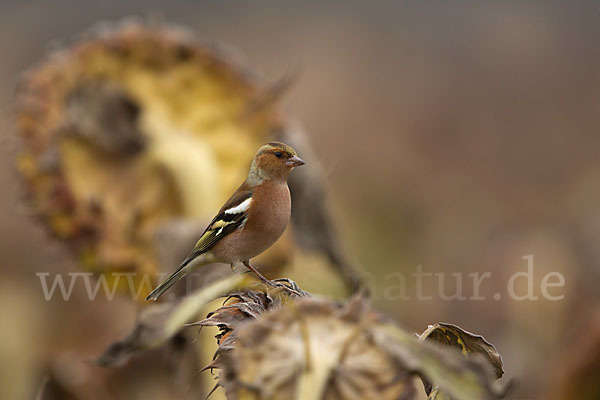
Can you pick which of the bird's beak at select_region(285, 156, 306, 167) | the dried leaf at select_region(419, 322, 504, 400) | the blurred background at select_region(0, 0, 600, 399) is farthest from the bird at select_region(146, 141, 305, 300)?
the blurred background at select_region(0, 0, 600, 399)

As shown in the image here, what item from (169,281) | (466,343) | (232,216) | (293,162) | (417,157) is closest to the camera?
(466,343)

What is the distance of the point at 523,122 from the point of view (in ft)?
62.3

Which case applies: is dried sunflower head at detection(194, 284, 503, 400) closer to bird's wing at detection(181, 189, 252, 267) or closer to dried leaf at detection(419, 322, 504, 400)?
dried leaf at detection(419, 322, 504, 400)

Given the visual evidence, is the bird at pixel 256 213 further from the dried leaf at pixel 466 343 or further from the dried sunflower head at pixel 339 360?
the dried sunflower head at pixel 339 360

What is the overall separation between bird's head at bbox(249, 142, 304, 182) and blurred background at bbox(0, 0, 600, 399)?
0.98 m

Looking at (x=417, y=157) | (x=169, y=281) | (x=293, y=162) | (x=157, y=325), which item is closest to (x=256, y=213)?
(x=293, y=162)

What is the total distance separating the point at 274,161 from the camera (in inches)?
96.2

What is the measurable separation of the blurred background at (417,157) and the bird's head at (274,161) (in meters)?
0.98

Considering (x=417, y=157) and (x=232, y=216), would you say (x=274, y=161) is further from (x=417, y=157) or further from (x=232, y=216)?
(x=417, y=157)

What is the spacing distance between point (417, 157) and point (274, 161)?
15186 mm

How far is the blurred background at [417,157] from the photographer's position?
6430mm

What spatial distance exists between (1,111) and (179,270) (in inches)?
79.1

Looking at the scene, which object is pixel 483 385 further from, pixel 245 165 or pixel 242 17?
pixel 242 17

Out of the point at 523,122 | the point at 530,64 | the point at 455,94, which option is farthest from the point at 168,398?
the point at 530,64
